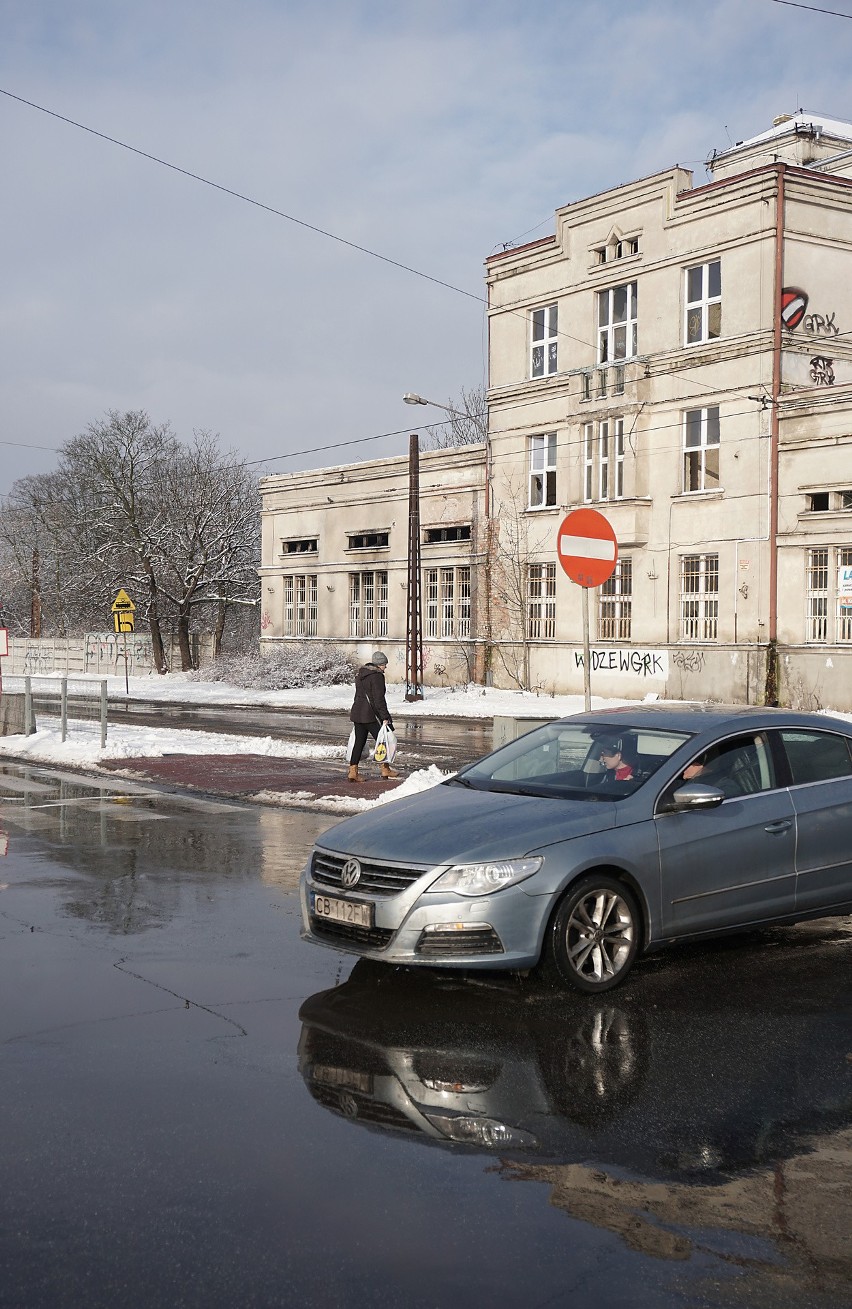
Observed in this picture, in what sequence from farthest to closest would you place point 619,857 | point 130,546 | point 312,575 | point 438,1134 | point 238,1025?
point 130,546 → point 312,575 → point 619,857 → point 238,1025 → point 438,1134

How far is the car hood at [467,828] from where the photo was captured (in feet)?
21.5

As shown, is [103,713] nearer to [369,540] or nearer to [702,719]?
A: [702,719]

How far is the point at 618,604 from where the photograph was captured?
36031 millimetres

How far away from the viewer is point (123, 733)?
24.7m

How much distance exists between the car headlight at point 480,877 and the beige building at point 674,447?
25.1 meters

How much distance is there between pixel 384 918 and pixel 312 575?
43.3 meters

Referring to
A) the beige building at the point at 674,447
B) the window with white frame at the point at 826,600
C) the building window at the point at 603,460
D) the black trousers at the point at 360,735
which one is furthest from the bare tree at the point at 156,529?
the black trousers at the point at 360,735

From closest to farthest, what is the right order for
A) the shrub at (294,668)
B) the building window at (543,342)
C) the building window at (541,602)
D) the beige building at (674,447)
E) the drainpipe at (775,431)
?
the beige building at (674,447) → the drainpipe at (775,431) → the building window at (543,342) → the building window at (541,602) → the shrub at (294,668)

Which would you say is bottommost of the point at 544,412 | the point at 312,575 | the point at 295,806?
the point at 295,806

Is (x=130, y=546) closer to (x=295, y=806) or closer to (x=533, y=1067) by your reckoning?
(x=295, y=806)

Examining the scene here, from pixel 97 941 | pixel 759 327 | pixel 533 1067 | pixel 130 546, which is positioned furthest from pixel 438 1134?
pixel 130 546

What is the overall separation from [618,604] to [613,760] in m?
28.8

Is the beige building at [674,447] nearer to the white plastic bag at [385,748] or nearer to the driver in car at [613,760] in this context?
the white plastic bag at [385,748]

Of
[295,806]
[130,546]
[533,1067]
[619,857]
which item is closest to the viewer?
[533,1067]
